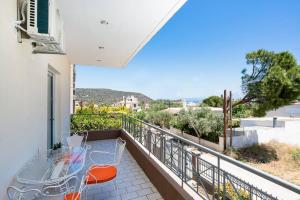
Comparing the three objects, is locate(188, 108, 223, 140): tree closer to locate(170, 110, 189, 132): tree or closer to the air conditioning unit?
locate(170, 110, 189, 132): tree

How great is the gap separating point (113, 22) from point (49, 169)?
2138 millimetres

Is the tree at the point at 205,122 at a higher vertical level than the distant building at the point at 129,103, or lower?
lower

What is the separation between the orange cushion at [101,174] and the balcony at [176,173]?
411mm

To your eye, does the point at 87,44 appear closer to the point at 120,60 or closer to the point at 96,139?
the point at 120,60

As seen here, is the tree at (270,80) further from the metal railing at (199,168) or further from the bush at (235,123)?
the metal railing at (199,168)

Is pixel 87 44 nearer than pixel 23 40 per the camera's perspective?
No

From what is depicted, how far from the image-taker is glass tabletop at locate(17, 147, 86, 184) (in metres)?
1.49

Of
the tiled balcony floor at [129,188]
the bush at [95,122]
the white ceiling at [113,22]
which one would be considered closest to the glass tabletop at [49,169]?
the tiled balcony floor at [129,188]

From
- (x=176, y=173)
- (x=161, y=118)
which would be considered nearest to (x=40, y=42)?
(x=176, y=173)

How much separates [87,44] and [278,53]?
32.8ft

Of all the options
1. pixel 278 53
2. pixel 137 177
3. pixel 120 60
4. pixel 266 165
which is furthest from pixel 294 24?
pixel 137 177

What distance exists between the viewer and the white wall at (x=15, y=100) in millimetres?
1383

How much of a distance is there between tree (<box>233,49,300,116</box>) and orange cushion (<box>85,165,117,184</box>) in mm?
9364

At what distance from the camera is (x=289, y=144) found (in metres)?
11.4
